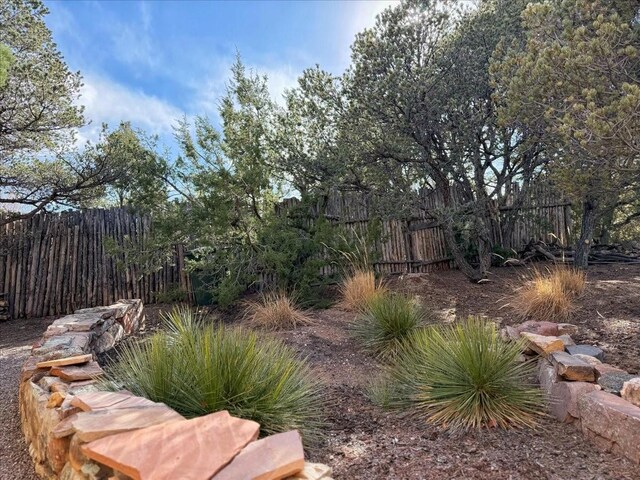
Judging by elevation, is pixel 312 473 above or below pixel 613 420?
above

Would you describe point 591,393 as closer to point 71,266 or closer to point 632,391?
point 632,391

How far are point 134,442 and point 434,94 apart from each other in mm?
5245

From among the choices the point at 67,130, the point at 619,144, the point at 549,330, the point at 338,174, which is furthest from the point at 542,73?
the point at 67,130

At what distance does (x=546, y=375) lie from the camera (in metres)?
2.55

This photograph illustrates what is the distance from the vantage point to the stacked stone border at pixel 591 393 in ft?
5.90

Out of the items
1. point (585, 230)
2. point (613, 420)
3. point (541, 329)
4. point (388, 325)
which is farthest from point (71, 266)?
point (585, 230)

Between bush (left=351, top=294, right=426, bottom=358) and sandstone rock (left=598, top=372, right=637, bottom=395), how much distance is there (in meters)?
1.44

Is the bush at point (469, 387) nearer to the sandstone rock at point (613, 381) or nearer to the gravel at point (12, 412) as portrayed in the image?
the sandstone rock at point (613, 381)

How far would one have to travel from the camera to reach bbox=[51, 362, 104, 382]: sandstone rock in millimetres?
2328

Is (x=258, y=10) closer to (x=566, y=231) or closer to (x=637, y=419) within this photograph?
(x=637, y=419)

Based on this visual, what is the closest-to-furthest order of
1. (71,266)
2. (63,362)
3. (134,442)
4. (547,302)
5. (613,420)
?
(134,442), (613,420), (63,362), (547,302), (71,266)

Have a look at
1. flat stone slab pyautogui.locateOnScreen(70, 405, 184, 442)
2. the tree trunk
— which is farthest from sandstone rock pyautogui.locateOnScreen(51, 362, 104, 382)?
the tree trunk

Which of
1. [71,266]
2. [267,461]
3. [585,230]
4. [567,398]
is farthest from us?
[71,266]

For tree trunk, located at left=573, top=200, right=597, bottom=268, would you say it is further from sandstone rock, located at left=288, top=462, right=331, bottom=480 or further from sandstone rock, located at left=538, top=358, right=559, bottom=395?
sandstone rock, located at left=288, top=462, right=331, bottom=480
